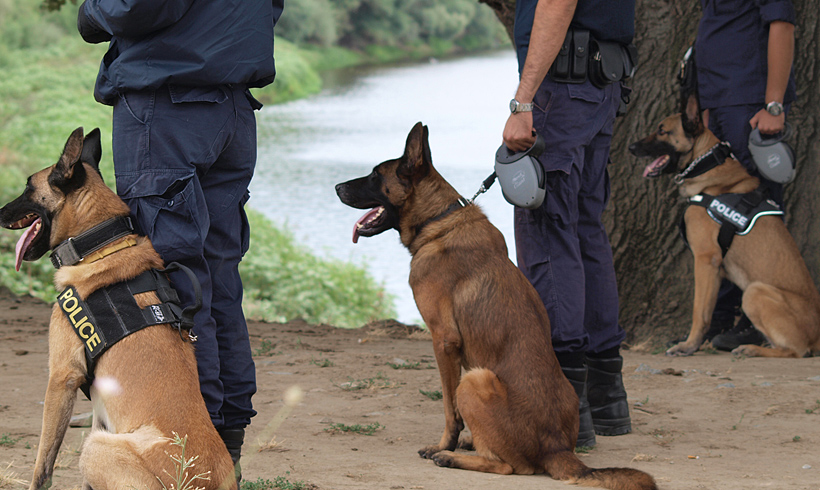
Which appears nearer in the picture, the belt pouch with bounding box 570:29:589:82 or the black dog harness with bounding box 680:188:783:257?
the belt pouch with bounding box 570:29:589:82

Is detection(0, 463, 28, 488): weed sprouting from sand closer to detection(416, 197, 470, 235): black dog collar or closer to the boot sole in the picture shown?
detection(416, 197, 470, 235): black dog collar

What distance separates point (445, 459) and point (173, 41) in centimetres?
192

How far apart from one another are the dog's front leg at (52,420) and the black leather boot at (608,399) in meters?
2.32

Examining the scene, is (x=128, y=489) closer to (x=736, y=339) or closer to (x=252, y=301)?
(x=736, y=339)

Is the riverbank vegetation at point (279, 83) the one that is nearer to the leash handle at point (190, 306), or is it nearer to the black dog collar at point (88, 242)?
the black dog collar at point (88, 242)

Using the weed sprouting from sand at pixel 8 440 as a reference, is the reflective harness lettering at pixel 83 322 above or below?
above

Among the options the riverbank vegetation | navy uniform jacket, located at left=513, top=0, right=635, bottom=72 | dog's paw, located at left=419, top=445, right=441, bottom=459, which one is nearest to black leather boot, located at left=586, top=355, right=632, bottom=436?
dog's paw, located at left=419, top=445, right=441, bottom=459

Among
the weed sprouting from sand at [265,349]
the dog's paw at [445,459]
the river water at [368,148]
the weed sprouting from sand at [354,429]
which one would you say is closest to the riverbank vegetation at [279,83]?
the river water at [368,148]

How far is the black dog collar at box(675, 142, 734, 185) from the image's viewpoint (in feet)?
17.8

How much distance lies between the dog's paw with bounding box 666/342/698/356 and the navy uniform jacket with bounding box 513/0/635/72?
2680 mm

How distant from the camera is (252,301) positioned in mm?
10352

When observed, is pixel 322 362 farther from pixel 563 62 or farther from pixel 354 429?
pixel 563 62

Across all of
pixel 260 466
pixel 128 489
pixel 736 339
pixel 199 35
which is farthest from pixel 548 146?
pixel 736 339

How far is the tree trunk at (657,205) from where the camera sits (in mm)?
5691
